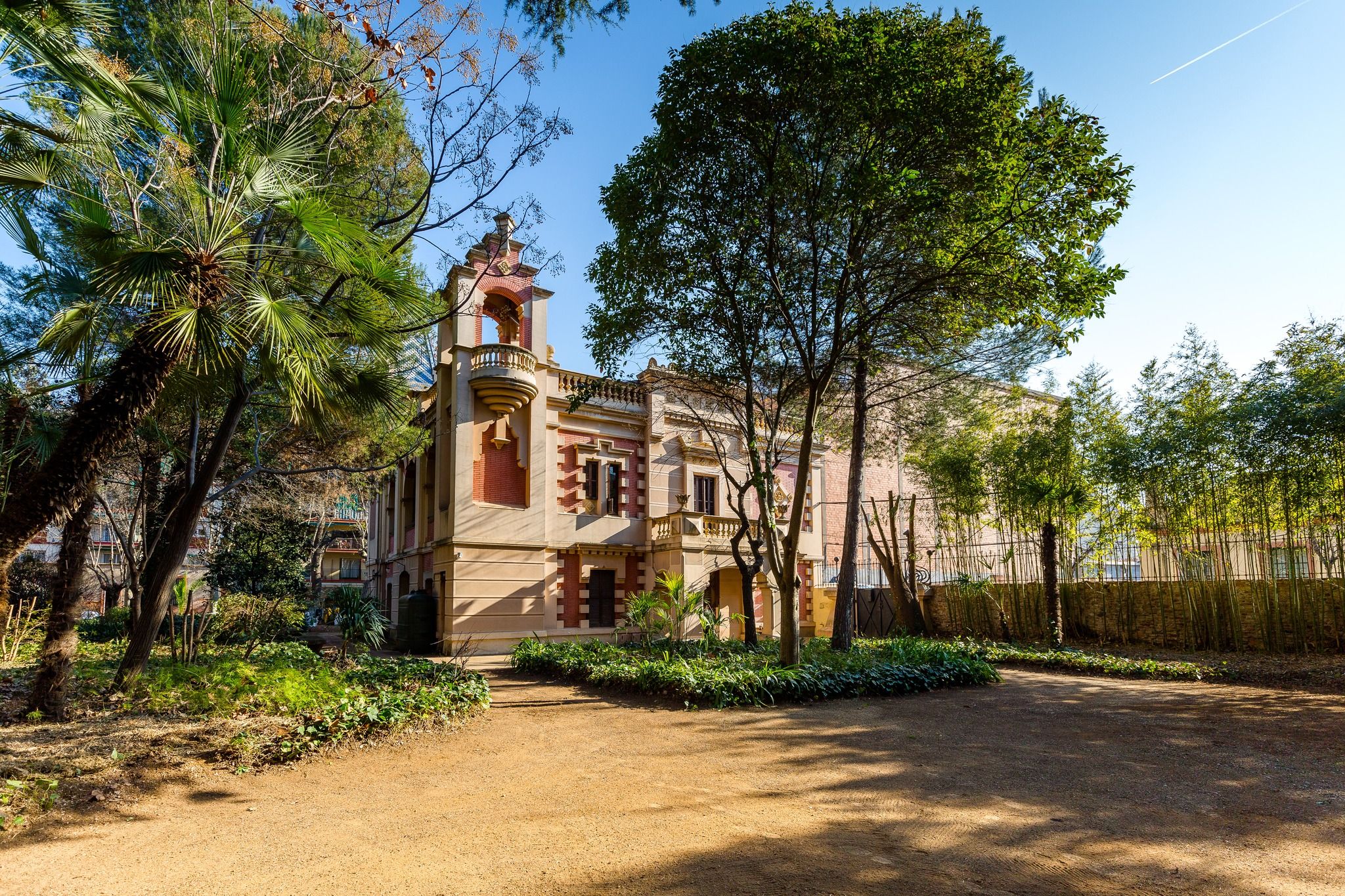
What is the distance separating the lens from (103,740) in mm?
6555

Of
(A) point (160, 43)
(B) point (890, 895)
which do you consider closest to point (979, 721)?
(B) point (890, 895)

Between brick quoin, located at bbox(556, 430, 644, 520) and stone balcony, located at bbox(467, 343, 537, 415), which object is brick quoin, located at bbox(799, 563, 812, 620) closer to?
brick quoin, located at bbox(556, 430, 644, 520)


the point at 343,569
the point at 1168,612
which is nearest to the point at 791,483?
the point at 1168,612

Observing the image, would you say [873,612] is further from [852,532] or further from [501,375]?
[501,375]

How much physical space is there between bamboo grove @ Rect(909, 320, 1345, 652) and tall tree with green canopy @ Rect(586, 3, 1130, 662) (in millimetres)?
5883

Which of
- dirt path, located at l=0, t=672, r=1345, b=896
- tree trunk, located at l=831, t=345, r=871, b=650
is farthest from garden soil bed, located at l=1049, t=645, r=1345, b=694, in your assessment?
tree trunk, located at l=831, t=345, r=871, b=650

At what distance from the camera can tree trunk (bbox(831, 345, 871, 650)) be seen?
14.2 metres

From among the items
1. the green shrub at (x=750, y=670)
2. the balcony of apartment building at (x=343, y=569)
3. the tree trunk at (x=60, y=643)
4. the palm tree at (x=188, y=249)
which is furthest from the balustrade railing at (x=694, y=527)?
the balcony of apartment building at (x=343, y=569)

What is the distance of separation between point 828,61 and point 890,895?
9346mm

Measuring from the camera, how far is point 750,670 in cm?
1026

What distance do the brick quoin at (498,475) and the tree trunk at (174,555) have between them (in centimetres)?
942

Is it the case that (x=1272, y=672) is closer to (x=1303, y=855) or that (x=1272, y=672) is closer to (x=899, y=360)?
(x=899, y=360)

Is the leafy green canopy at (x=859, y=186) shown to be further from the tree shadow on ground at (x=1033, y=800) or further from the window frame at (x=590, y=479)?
the window frame at (x=590, y=479)

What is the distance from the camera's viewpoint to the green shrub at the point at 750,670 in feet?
31.4
